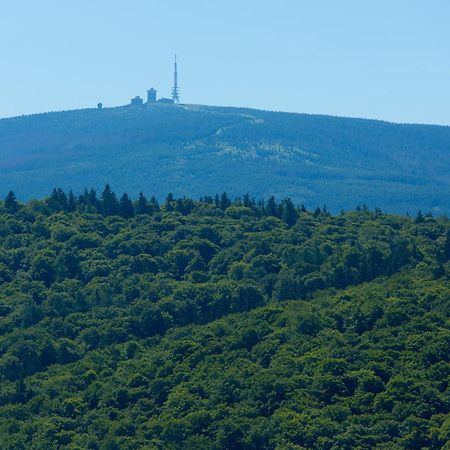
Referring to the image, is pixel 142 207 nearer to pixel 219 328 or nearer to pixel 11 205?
pixel 11 205

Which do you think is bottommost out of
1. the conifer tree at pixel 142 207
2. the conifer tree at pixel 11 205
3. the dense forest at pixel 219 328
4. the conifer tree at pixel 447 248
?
the dense forest at pixel 219 328

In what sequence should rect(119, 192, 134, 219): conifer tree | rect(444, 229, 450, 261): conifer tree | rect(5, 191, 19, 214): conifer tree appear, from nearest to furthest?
rect(444, 229, 450, 261): conifer tree
rect(5, 191, 19, 214): conifer tree
rect(119, 192, 134, 219): conifer tree

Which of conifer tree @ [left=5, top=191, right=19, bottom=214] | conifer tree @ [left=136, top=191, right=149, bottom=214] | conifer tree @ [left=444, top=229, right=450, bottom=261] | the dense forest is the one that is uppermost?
conifer tree @ [left=5, top=191, right=19, bottom=214]

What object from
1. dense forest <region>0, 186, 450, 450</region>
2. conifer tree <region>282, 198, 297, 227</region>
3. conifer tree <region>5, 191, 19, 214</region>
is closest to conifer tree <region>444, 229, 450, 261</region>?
dense forest <region>0, 186, 450, 450</region>

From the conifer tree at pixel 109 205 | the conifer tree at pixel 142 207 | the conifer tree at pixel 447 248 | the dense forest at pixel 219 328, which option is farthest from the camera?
the conifer tree at pixel 142 207

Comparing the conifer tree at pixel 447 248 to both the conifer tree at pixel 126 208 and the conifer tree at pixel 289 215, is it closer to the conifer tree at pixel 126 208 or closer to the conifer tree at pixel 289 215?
the conifer tree at pixel 289 215

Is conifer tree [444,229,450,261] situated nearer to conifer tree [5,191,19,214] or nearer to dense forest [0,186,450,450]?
dense forest [0,186,450,450]

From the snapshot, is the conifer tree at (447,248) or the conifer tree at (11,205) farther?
the conifer tree at (11,205)

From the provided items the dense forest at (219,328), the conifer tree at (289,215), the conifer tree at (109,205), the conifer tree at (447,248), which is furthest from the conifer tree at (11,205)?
the conifer tree at (447,248)

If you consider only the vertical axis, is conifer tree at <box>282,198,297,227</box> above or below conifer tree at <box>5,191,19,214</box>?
below

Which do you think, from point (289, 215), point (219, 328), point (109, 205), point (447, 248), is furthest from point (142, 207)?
point (219, 328)
